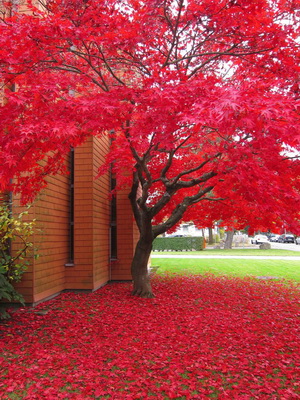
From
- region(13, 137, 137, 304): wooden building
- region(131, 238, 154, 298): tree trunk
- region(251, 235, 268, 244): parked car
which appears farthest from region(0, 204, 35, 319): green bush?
region(251, 235, 268, 244): parked car

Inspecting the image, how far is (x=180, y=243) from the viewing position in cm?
2659

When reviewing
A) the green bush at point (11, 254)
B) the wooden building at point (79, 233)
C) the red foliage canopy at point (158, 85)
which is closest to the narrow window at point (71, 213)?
the wooden building at point (79, 233)

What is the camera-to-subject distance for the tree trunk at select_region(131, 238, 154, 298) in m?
7.61

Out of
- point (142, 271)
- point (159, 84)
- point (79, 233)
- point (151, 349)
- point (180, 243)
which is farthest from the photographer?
point (180, 243)

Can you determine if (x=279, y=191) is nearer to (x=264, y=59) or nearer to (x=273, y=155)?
(x=273, y=155)

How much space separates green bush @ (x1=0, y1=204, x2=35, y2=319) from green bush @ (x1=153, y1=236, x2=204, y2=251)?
2047 centimetres

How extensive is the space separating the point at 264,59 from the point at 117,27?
2.50 metres

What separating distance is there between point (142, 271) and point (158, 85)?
437 cm

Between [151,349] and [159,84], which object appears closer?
[151,349]

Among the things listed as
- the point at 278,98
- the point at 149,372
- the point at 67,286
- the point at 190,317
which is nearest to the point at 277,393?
the point at 149,372

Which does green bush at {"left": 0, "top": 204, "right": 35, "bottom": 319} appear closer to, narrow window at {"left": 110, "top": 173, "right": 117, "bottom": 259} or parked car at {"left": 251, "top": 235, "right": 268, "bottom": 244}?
narrow window at {"left": 110, "top": 173, "right": 117, "bottom": 259}

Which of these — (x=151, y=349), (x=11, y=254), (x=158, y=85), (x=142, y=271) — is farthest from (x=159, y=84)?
(x=142, y=271)

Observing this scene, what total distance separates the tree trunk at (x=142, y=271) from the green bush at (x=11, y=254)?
99.5 inches

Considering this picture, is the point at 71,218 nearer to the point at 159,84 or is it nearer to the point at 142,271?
the point at 142,271
